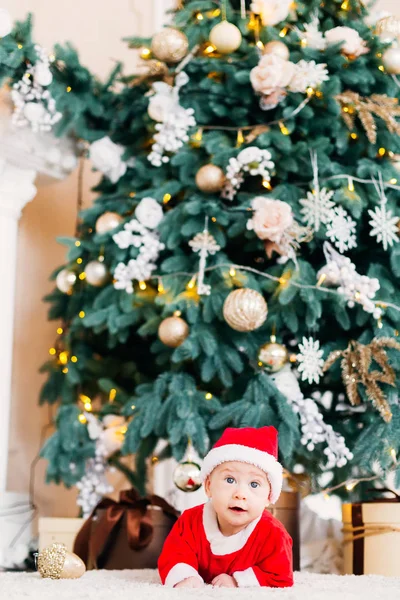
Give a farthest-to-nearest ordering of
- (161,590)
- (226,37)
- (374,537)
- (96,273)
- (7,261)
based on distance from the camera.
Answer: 1. (7,261)
2. (96,273)
3. (226,37)
4. (374,537)
5. (161,590)

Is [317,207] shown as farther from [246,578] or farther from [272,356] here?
[246,578]

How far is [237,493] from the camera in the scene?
1280 mm

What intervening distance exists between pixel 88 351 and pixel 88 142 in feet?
2.02

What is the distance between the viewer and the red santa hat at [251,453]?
1.31 m

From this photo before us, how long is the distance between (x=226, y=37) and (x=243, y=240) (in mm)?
534

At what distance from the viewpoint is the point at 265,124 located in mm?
2061

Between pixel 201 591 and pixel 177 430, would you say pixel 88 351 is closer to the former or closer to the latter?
pixel 177 430

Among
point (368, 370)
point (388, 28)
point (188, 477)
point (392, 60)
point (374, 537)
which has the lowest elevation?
point (374, 537)

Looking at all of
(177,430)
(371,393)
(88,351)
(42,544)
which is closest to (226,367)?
(177,430)

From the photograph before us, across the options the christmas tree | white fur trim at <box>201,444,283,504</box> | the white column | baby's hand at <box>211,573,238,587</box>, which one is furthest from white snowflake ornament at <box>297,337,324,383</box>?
the white column

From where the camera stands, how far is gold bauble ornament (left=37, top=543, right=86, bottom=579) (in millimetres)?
1379

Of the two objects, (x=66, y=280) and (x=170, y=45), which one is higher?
(x=170, y=45)

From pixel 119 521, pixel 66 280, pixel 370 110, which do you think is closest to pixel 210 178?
pixel 370 110

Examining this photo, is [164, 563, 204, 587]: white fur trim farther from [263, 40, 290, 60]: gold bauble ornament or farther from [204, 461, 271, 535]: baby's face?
[263, 40, 290, 60]: gold bauble ornament
